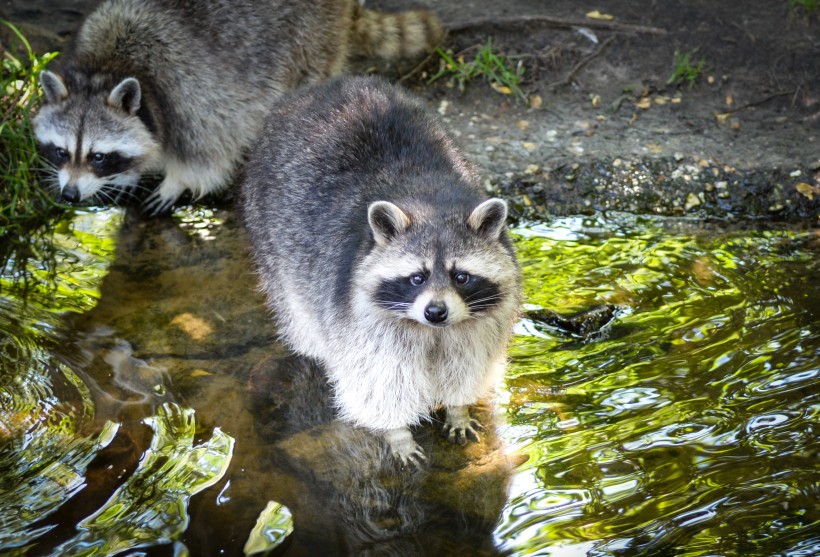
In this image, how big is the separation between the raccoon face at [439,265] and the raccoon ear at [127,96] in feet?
7.86

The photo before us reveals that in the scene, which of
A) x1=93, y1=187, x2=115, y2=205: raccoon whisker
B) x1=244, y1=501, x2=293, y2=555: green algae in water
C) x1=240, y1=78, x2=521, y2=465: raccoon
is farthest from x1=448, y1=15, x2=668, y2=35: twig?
x1=244, y1=501, x2=293, y2=555: green algae in water

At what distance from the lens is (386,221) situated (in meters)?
3.41

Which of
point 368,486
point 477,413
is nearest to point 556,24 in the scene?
point 477,413

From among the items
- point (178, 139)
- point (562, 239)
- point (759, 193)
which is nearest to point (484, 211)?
point (562, 239)

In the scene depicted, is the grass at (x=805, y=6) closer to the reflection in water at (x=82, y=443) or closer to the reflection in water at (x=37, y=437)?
the reflection in water at (x=82, y=443)

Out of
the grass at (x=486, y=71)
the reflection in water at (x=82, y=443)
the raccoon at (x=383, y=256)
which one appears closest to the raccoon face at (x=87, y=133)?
the reflection in water at (x=82, y=443)

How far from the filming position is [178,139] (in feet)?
18.3

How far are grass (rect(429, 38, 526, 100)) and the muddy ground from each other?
0.06m

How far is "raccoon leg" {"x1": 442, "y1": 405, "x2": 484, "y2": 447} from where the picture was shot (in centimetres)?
370

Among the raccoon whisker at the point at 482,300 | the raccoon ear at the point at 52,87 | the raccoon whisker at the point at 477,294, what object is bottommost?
the raccoon ear at the point at 52,87

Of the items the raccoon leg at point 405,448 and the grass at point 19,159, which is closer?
the raccoon leg at point 405,448

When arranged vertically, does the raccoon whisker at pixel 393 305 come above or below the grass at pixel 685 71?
below

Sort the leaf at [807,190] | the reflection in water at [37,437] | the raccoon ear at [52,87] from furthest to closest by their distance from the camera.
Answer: the raccoon ear at [52,87] < the leaf at [807,190] < the reflection in water at [37,437]

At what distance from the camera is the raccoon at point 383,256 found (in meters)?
3.40
